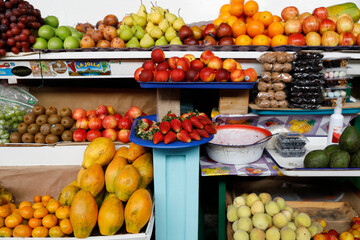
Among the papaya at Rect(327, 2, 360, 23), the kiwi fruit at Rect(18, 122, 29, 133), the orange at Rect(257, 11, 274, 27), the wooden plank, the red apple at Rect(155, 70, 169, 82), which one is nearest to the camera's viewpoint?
the red apple at Rect(155, 70, 169, 82)

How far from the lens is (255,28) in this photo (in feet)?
6.97

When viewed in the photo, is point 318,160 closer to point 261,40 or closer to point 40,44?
point 261,40

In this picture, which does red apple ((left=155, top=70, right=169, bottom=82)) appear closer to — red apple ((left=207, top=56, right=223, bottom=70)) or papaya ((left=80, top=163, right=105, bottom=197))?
red apple ((left=207, top=56, right=223, bottom=70))

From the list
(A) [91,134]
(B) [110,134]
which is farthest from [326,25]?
(A) [91,134]

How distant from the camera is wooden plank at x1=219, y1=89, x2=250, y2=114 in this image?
77.1 inches

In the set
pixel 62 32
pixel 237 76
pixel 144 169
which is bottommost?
pixel 144 169

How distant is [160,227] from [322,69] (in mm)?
1667

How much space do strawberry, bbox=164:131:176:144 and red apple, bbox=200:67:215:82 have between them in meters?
0.46

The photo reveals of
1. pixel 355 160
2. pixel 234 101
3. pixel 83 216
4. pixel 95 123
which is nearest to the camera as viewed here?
pixel 83 216

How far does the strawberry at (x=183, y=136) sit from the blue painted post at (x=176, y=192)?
0.11m

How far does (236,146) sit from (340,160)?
0.59 m

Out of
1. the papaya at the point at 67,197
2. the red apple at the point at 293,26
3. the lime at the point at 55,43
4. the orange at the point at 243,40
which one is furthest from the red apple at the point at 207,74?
the lime at the point at 55,43

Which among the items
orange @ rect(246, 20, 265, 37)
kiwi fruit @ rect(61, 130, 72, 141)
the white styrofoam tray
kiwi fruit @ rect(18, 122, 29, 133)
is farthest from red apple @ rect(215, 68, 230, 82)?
kiwi fruit @ rect(18, 122, 29, 133)

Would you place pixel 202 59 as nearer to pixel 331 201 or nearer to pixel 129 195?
pixel 129 195
